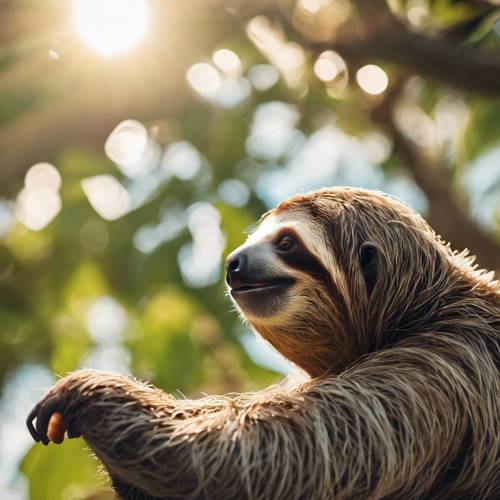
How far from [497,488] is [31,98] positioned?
21.9 ft

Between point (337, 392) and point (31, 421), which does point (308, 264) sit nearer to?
point (337, 392)

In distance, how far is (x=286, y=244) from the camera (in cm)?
558

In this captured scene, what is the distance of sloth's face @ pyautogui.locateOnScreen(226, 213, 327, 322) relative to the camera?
5.34 metres

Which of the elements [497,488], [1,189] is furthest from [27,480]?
[1,189]

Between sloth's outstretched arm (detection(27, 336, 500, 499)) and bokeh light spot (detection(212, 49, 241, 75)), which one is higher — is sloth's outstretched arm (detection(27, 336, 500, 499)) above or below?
below

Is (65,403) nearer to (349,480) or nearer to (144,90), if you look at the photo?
(349,480)

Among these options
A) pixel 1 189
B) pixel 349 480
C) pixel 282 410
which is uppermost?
pixel 1 189

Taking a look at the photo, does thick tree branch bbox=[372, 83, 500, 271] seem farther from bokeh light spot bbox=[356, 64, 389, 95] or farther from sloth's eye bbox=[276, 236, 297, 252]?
sloth's eye bbox=[276, 236, 297, 252]

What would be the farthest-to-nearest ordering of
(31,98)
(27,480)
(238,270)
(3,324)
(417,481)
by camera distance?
(3,324)
(31,98)
(27,480)
(238,270)
(417,481)

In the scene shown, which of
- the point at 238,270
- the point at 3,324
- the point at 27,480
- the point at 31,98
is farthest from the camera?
the point at 3,324

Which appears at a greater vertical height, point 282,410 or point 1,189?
point 1,189

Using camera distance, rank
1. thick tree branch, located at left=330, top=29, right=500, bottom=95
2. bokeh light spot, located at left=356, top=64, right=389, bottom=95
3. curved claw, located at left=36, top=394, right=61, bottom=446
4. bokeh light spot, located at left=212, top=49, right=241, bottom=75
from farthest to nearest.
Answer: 1. bokeh light spot, located at left=356, top=64, right=389, bottom=95
2. bokeh light spot, located at left=212, top=49, right=241, bottom=75
3. thick tree branch, located at left=330, top=29, right=500, bottom=95
4. curved claw, located at left=36, top=394, right=61, bottom=446

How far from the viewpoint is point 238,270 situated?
5324 mm

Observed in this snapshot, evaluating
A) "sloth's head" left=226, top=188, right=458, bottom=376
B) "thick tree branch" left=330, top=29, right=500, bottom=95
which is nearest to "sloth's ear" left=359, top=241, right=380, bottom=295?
"sloth's head" left=226, top=188, right=458, bottom=376
